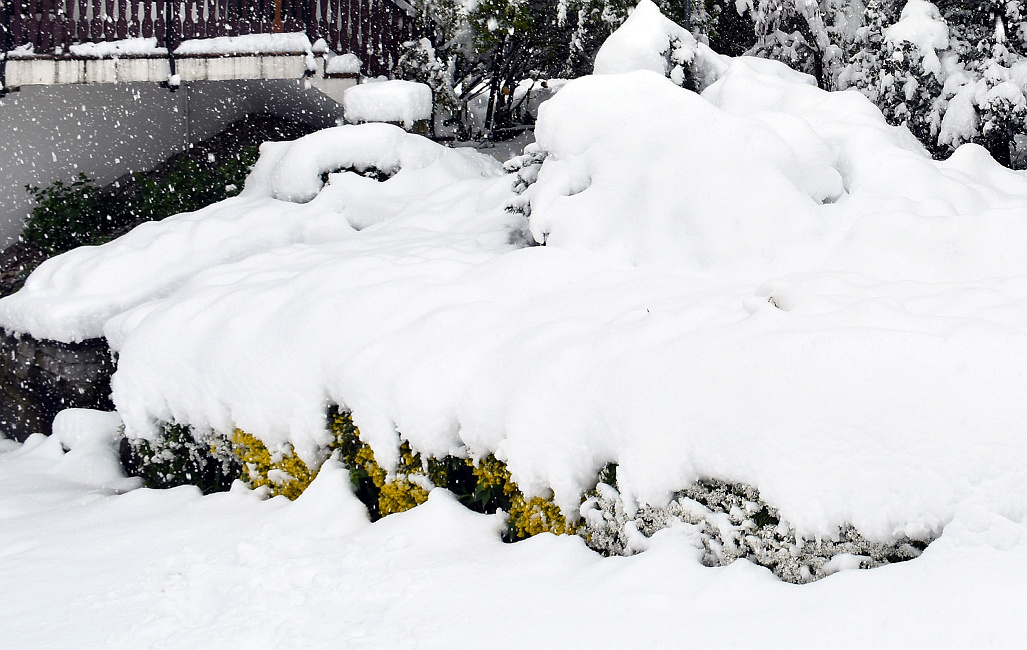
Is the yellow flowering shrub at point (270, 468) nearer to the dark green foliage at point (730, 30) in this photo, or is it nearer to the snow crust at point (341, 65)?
the snow crust at point (341, 65)

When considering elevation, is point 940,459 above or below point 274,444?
above

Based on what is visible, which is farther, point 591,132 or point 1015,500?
point 591,132

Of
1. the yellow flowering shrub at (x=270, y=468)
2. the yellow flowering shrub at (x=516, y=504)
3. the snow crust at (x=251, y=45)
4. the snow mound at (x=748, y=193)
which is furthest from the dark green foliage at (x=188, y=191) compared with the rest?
the yellow flowering shrub at (x=516, y=504)

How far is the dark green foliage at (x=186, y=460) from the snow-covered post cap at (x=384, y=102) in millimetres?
4331

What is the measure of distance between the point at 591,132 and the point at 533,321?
1703mm

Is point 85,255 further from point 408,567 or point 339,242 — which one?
point 408,567

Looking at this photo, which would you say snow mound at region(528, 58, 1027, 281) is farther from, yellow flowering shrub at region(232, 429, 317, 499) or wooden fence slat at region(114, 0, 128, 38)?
wooden fence slat at region(114, 0, 128, 38)

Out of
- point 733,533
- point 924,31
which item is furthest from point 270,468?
point 924,31

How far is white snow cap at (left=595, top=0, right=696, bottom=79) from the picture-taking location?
569cm

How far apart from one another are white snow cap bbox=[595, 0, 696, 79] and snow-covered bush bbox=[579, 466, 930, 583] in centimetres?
364

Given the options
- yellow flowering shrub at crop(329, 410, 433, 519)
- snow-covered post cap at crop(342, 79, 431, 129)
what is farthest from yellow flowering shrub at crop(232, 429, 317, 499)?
snow-covered post cap at crop(342, 79, 431, 129)

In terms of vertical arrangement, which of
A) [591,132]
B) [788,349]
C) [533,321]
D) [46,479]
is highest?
[591,132]

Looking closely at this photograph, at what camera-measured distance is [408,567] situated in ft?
10.1

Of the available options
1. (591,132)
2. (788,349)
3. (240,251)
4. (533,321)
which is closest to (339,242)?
(240,251)
